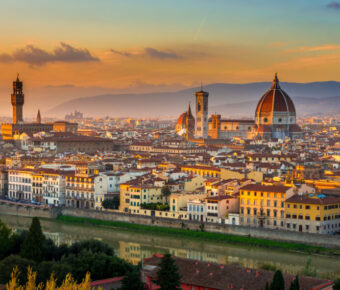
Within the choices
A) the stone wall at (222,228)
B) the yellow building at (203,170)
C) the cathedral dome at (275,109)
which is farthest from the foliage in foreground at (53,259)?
the cathedral dome at (275,109)

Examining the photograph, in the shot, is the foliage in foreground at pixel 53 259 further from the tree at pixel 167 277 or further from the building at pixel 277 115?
the building at pixel 277 115

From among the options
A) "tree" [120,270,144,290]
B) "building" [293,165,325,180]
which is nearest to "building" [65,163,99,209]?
"building" [293,165,325,180]

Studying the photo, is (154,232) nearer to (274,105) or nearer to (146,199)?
(146,199)

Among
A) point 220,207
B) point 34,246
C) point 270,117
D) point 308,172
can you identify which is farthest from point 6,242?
point 270,117

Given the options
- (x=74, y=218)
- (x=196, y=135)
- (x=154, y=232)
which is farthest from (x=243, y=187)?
(x=196, y=135)

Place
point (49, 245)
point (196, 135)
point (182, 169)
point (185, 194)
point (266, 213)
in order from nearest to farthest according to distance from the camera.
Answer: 1. point (49, 245)
2. point (266, 213)
3. point (185, 194)
4. point (182, 169)
5. point (196, 135)

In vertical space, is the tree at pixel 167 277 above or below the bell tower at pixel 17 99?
below
